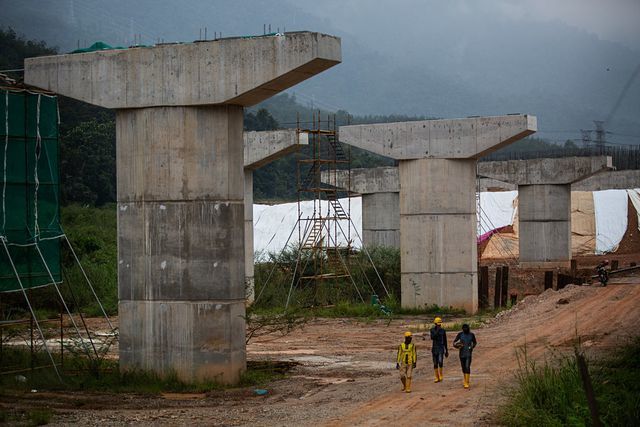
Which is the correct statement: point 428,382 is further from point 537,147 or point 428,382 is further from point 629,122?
point 629,122

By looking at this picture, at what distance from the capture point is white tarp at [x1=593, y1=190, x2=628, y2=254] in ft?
201

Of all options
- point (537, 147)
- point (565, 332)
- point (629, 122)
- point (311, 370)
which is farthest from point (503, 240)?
point (629, 122)

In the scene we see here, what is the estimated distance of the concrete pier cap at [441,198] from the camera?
32.9 meters

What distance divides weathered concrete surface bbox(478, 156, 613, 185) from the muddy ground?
18.4 m

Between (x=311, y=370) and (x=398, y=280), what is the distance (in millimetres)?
17975

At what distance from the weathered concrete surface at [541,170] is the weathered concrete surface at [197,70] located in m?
31.4

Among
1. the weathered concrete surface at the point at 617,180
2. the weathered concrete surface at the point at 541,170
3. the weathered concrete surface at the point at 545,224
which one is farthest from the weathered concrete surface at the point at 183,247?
the weathered concrete surface at the point at 617,180

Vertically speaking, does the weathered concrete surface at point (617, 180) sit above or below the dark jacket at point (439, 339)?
above

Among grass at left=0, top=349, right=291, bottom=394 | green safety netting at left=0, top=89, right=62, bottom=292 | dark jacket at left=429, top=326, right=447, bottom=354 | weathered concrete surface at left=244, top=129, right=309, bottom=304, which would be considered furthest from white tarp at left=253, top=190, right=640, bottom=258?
dark jacket at left=429, top=326, right=447, bottom=354

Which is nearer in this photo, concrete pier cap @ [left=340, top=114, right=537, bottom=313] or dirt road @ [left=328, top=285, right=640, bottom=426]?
dirt road @ [left=328, top=285, right=640, bottom=426]

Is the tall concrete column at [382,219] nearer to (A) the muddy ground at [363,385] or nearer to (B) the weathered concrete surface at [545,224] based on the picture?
(B) the weathered concrete surface at [545,224]

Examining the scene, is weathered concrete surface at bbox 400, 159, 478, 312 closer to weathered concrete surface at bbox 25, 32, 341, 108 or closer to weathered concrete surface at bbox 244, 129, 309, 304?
weathered concrete surface at bbox 244, 129, 309, 304

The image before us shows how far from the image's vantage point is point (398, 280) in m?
38.9

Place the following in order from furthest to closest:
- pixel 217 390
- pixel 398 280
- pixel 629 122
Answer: pixel 629 122, pixel 398 280, pixel 217 390
